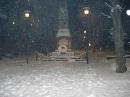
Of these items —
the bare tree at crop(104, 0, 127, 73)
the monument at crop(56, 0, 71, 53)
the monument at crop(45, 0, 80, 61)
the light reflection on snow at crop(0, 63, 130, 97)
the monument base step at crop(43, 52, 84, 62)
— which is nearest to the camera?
the light reflection on snow at crop(0, 63, 130, 97)

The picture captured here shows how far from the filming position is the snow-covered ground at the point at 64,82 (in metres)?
14.1

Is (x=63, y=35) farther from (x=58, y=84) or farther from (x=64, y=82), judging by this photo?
(x=58, y=84)

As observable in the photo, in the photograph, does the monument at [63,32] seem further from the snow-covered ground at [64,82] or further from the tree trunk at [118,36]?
the tree trunk at [118,36]

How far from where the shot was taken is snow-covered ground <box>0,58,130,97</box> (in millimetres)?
14102

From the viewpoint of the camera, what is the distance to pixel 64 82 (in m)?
17.0

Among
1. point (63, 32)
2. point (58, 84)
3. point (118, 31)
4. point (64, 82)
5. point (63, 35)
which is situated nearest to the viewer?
point (58, 84)

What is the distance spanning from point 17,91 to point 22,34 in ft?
69.5

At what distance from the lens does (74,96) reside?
44.1ft

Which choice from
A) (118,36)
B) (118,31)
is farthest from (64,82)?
(118,31)

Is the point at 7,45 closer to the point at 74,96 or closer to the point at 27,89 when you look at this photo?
the point at 27,89

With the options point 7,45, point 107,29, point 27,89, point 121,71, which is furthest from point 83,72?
point 7,45

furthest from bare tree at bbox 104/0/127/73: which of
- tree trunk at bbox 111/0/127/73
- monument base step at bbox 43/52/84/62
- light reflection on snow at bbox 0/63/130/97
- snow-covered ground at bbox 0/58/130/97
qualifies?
monument base step at bbox 43/52/84/62

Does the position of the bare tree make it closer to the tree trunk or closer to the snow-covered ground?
the tree trunk

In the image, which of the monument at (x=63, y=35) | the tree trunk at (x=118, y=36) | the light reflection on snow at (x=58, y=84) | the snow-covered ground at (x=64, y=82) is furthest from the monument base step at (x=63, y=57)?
the tree trunk at (x=118, y=36)
